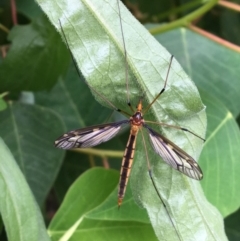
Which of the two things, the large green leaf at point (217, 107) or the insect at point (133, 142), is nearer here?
the insect at point (133, 142)

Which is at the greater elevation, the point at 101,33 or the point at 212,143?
the point at 101,33

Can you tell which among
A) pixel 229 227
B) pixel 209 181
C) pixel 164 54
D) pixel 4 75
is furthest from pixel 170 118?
pixel 229 227

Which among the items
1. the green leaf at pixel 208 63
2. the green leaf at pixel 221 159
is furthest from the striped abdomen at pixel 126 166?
the green leaf at pixel 208 63

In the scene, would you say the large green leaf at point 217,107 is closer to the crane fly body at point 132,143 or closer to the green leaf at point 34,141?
the crane fly body at point 132,143

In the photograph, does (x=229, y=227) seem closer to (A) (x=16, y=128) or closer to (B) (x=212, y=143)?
(B) (x=212, y=143)

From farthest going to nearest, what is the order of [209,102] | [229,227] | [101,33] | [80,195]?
[229,227]
[209,102]
[80,195]
[101,33]

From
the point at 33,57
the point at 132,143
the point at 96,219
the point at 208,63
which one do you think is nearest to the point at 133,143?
the point at 132,143

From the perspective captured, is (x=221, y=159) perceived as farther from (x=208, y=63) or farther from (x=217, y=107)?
(x=208, y=63)
